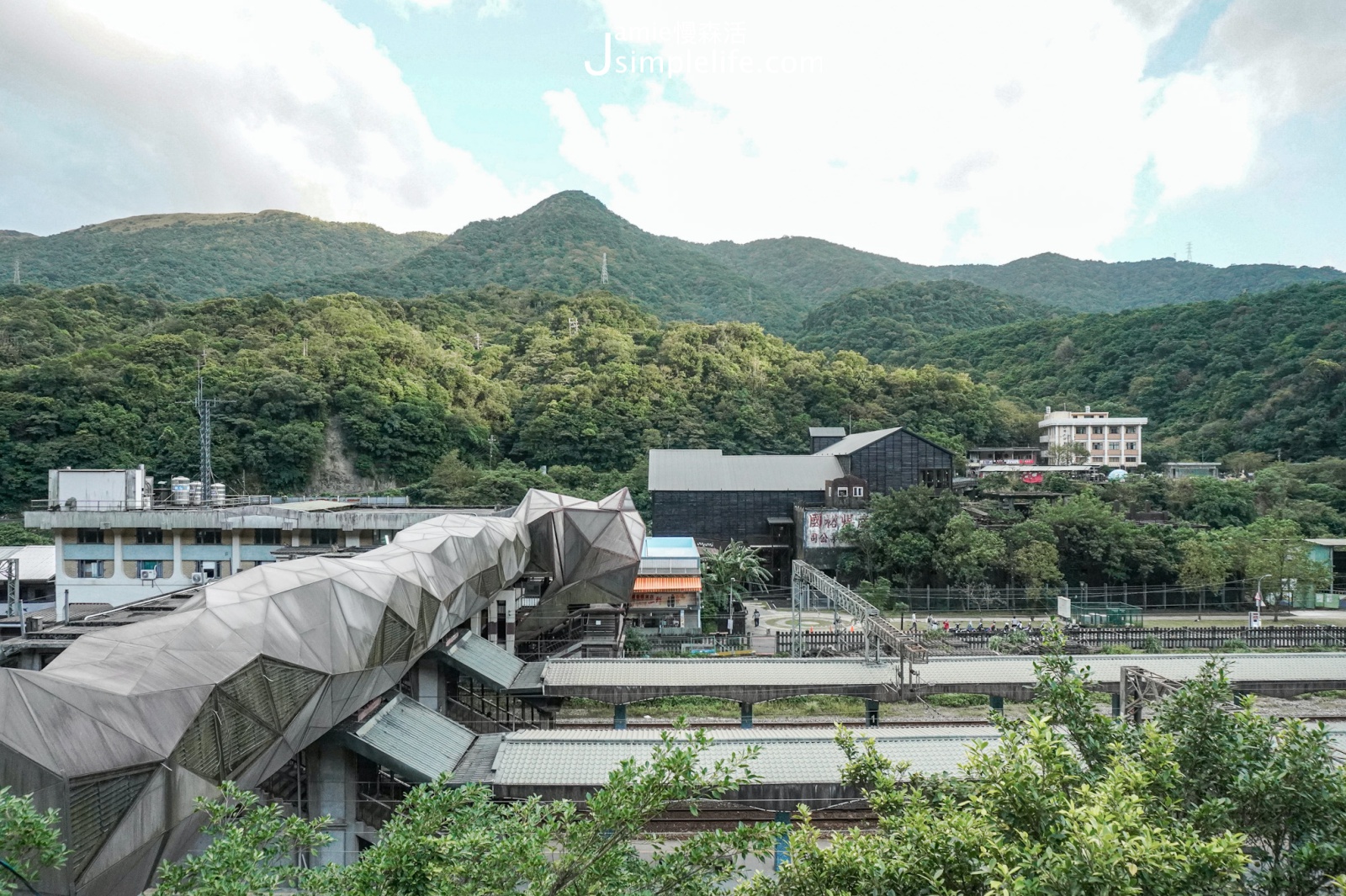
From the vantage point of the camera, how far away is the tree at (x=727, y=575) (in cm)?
3897

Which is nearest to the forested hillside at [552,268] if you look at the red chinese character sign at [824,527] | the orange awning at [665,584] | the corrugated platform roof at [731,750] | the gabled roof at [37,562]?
the gabled roof at [37,562]

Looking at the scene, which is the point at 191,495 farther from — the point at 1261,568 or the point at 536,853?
the point at 1261,568

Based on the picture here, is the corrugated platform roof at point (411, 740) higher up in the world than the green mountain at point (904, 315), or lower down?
lower down

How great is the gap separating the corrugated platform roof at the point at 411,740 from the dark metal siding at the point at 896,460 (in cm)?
3481

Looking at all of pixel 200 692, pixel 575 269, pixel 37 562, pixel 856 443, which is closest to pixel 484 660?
pixel 200 692

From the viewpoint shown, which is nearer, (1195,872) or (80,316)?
(1195,872)

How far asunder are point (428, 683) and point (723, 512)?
29.0 metres

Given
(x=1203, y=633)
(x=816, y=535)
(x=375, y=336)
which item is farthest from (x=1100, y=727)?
(x=375, y=336)

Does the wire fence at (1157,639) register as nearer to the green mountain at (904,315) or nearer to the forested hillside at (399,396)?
the forested hillside at (399,396)

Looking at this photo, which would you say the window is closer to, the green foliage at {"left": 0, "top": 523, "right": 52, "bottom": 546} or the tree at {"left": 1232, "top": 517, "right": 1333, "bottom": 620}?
the tree at {"left": 1232, "top": 517, "right": 1333, "bottom": 620}

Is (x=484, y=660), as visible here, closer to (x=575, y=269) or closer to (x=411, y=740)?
(x=411, y=740)

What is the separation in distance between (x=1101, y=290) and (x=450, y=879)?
19258 centimetres

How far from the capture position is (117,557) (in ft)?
116

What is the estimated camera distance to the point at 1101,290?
17138 centimetres
